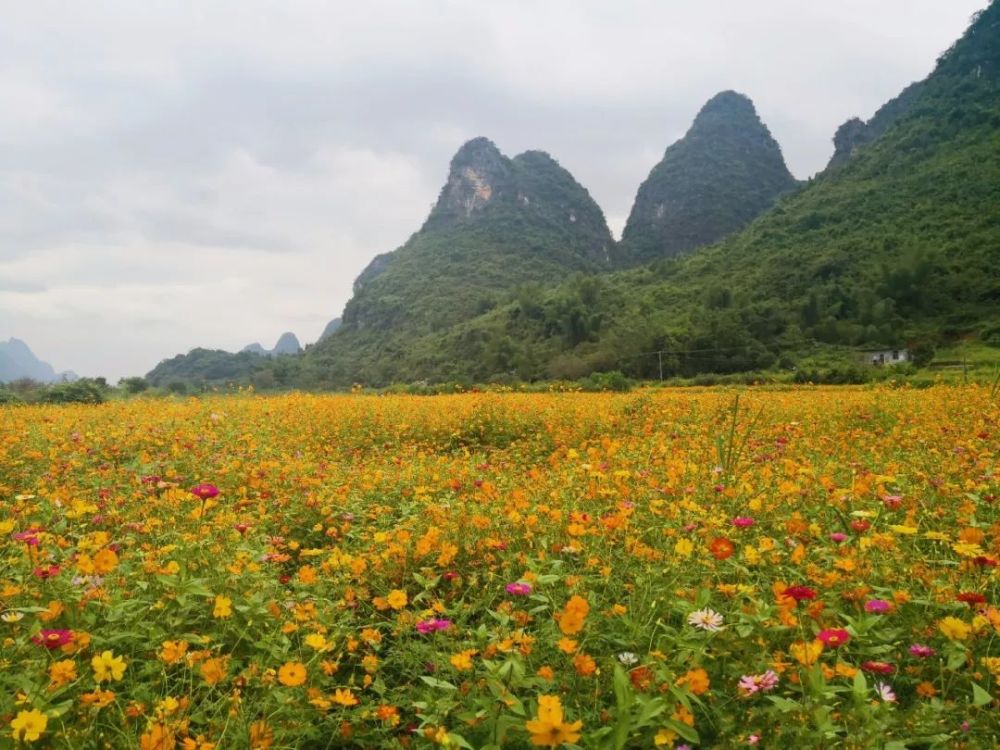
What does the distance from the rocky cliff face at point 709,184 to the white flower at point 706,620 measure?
94.2 m

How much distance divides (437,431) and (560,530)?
4.76 meters

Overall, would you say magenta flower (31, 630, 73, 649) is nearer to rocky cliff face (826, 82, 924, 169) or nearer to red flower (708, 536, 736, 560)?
red flower (708, 536, 736, 560)

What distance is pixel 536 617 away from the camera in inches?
68.0

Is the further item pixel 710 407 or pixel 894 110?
pixel 894 110

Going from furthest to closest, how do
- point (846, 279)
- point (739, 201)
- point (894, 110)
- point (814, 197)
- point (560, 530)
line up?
point (739, 201) → point (894, 110) → point (814, 197) → point (846, 279) → point (560, 530)

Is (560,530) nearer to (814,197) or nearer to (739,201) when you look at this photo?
(814,197)

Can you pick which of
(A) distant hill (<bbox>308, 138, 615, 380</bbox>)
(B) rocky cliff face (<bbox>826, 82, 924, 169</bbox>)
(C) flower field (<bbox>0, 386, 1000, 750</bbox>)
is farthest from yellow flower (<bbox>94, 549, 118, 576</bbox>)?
(B) rocky cliff face (<bbox>826, 82, 924, 169</bbox>)

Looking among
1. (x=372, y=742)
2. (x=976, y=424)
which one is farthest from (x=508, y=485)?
(x=976, y=424)

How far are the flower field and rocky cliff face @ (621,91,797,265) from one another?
3668 inches

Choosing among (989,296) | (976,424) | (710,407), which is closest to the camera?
(976,424)

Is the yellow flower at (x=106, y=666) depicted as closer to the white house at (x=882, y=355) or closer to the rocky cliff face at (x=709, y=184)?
the white house at (x=882, y=355)

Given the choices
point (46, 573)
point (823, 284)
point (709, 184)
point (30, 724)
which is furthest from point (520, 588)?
point (709, 184)

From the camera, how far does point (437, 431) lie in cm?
688

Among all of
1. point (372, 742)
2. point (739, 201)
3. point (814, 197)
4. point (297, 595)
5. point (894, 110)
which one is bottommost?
point (372, 742)
